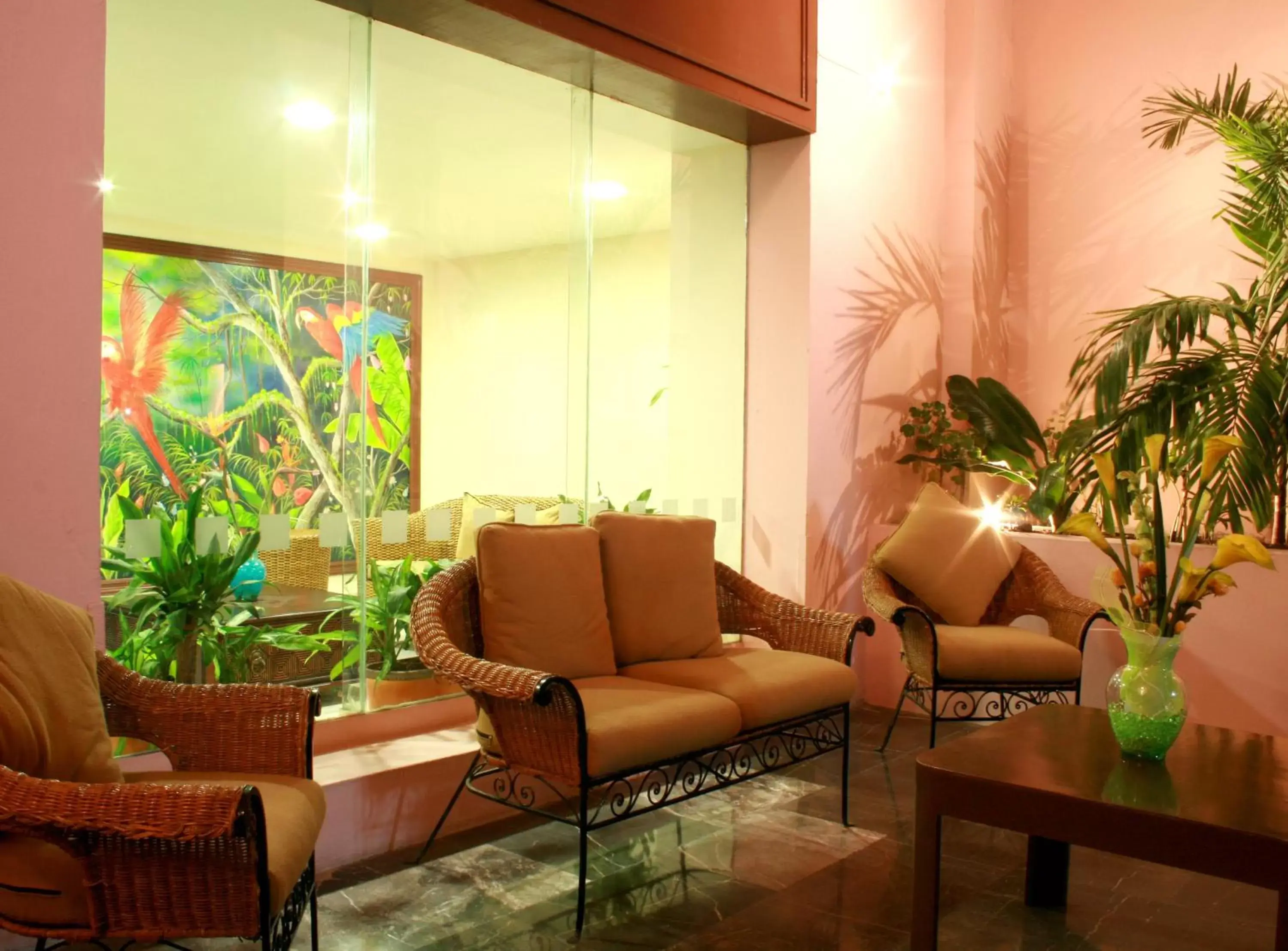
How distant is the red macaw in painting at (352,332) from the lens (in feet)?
11.2

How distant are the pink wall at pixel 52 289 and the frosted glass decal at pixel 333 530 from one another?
0.88 m

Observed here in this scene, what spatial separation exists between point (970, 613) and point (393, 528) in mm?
2404

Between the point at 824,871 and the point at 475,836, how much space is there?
3.52ft

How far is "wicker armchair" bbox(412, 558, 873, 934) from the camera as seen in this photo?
2.76 meters

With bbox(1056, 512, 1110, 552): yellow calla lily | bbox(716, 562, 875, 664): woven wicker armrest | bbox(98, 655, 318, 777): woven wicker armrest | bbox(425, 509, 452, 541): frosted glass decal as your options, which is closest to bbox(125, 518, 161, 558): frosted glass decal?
bbox(98, 655, 318, 777): woven wicker armrest

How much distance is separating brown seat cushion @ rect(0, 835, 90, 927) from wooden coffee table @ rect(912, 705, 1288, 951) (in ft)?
5.75

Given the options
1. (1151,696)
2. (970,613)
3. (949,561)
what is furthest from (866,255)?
(1151,696)

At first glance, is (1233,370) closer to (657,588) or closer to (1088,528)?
(1088,528)

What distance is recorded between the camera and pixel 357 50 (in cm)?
350

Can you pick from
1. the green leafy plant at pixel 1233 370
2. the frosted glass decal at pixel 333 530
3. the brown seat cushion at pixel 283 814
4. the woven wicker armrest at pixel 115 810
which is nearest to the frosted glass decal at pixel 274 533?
the frosted glass decal at pixel 333 530

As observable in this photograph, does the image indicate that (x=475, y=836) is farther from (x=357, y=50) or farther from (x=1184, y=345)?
(x=1184, y=345)

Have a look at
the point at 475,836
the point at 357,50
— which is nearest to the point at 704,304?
the point at 357,50

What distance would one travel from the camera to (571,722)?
2750 mm

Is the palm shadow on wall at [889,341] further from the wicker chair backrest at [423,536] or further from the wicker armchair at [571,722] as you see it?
the wicker chair backrest at [423,536]
